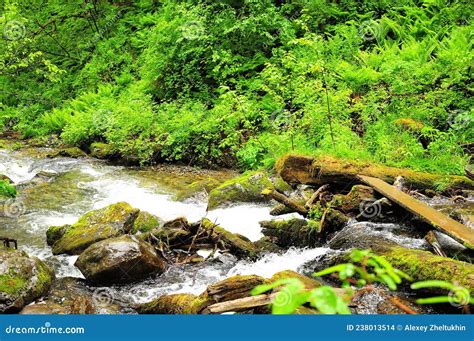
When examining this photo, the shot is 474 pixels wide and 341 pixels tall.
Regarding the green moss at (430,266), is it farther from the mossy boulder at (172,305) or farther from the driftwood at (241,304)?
the mossy boulder at (172,305)

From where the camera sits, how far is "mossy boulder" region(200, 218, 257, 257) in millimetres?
6711

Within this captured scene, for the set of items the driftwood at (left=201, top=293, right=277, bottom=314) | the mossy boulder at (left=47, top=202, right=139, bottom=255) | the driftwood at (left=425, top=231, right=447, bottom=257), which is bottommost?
the mossy boulder at (left=47, top=202, right=139, bottom=255)

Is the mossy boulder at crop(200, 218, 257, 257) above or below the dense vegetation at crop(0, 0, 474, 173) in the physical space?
below

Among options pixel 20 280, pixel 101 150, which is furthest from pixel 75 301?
pixel 101 150

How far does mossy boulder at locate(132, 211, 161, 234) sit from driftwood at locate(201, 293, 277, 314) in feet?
11.5

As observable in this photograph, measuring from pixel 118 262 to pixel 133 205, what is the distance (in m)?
3.40

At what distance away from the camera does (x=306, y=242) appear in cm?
670

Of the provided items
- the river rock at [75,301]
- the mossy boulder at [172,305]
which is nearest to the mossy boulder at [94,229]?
the river rock at [75,301]

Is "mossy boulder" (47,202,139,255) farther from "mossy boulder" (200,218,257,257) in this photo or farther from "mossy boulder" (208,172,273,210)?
"mossy boulder" (208,172,273,210)

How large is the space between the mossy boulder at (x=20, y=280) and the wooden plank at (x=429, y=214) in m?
4.86

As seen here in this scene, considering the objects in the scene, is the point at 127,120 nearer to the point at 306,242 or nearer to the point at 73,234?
the point at 73,234

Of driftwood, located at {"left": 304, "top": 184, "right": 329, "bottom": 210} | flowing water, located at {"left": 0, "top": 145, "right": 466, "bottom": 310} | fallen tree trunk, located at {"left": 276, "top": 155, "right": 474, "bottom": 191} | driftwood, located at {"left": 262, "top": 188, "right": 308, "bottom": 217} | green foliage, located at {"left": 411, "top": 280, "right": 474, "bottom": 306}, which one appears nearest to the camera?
green foliage, located at {"left": 411, "top": 280, "right": 474, "bottom": 306}

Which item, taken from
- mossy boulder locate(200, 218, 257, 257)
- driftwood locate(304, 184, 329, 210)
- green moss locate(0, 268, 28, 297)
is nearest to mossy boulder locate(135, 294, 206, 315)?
green moss locate(0, 268, 28, 297)

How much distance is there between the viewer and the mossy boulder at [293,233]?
6703 mm
